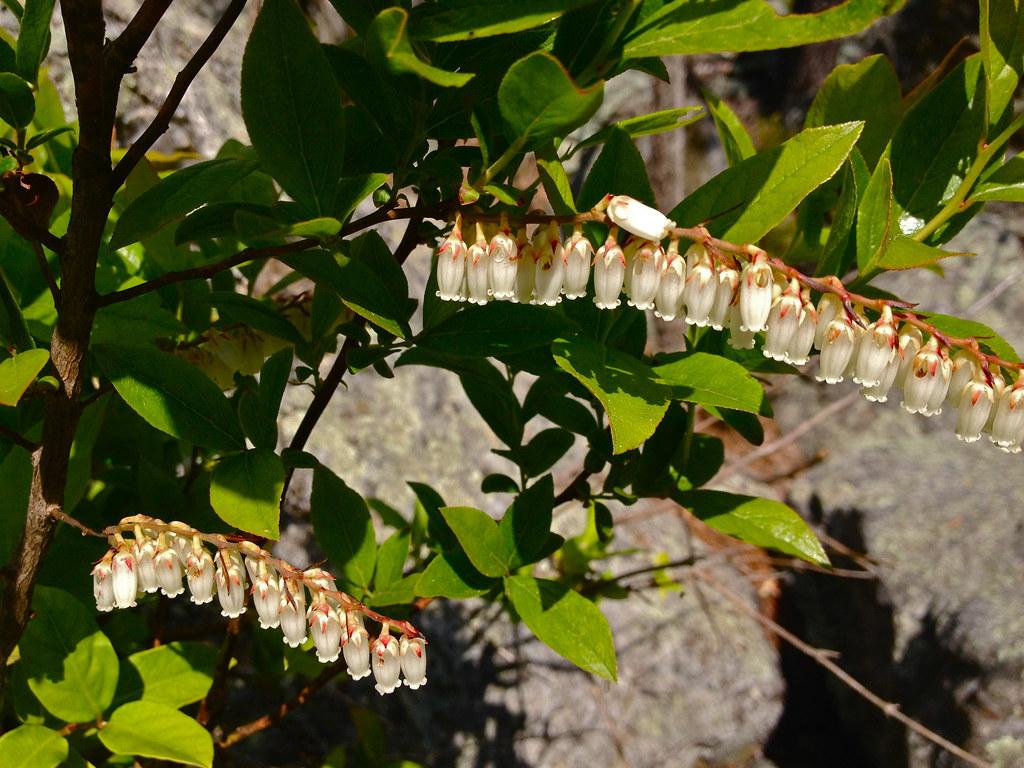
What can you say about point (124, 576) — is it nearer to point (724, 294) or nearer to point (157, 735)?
point (157, 735)

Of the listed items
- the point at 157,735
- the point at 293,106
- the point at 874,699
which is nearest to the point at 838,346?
the point at 293,106

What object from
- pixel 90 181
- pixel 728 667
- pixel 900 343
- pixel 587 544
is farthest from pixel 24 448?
pixel 728 667

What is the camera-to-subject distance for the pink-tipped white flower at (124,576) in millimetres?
977

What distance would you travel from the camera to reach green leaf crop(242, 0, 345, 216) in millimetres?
847

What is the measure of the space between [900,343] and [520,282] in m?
0.42

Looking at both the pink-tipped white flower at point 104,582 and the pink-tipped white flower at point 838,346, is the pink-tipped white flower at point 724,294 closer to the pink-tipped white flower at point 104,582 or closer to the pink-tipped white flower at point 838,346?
the pink-tipped white flower at point 838,346

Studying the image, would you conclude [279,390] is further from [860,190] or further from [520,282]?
[860,190]

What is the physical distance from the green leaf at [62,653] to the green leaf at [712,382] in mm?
813

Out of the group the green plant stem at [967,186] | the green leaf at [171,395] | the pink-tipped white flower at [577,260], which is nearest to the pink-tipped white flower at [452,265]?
the pink-tipped white flower at [577,260]

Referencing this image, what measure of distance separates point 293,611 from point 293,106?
55cm

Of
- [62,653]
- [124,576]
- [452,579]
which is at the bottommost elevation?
[62,653]

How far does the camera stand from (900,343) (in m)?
0.96

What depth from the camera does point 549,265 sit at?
929 mm

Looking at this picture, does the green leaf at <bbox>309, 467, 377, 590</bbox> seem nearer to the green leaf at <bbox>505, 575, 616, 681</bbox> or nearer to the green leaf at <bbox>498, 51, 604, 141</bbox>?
the green leaf at <bbox>505, 575, 616, 681</bbox>
